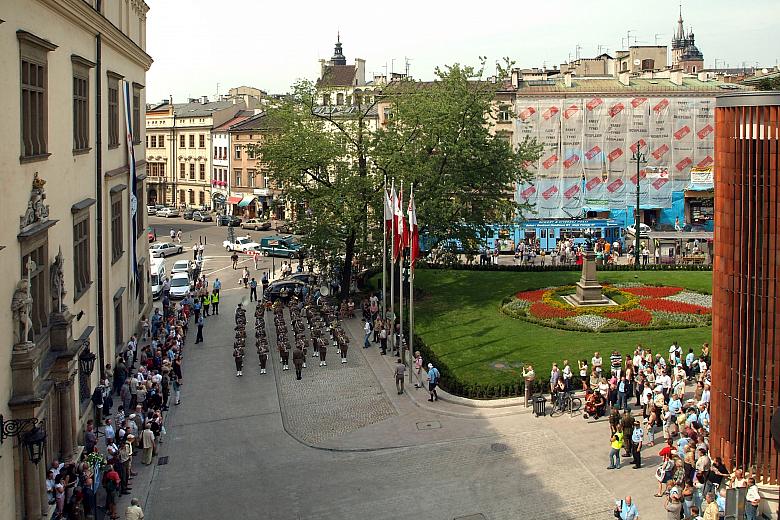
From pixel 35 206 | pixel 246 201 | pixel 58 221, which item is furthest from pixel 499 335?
pixel 246 201

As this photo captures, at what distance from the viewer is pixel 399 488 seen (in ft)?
70.1

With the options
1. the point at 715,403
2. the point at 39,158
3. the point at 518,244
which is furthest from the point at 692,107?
the point at 39,158

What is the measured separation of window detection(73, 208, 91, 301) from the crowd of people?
541 inches

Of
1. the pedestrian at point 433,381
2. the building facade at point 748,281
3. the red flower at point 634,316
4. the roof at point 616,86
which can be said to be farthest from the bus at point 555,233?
the building facade at point 748,281

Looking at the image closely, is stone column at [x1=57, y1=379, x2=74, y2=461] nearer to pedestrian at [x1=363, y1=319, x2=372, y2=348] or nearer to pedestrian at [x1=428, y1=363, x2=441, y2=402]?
pedestrian at [x1=428, y1=363, x2=441, y2=402]

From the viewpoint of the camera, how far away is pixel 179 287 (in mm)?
47688

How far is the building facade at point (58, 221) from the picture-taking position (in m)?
17.3

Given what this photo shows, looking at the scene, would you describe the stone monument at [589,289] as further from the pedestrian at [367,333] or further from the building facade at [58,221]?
the building facade at [58,221]

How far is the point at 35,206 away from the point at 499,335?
21213mm

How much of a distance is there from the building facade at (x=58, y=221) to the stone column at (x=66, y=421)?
1.0 inches

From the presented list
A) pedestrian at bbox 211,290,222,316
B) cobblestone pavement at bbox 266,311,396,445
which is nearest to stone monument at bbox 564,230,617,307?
cobblestone pavement at bbox 266,311,396,445

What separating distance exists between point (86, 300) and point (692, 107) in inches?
2052

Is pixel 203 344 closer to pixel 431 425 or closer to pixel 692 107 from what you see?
pixel 431 425

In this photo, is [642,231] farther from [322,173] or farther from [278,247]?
[322,173]
